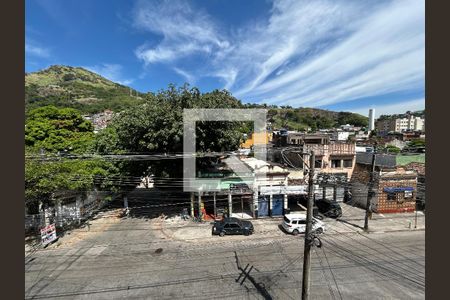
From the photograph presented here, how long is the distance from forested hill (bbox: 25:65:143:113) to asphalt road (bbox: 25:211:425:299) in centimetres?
7889

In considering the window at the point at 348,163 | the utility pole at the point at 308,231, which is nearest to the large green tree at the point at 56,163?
the utility pole at the point at 308,231

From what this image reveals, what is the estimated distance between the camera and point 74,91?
131 m

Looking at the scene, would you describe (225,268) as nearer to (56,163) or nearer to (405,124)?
(56,163)

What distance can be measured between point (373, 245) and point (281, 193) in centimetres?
792

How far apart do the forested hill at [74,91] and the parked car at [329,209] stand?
7878 cm

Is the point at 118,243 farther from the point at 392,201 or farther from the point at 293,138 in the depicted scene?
the point at 293,138

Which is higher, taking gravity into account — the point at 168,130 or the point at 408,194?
the point at 168,130

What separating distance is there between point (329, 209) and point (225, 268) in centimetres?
1317

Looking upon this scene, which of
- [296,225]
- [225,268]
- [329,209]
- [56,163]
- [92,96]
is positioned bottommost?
[225,268]

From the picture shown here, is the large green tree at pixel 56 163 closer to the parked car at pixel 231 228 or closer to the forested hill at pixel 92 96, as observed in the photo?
the parked car at pixel 231 228

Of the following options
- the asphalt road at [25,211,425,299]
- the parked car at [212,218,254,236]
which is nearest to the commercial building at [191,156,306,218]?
the parked car at [212,218,254,236]

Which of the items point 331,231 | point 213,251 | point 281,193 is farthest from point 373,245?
point 213,251

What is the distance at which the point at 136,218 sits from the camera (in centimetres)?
2205

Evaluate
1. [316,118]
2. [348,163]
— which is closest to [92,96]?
[316,118]
